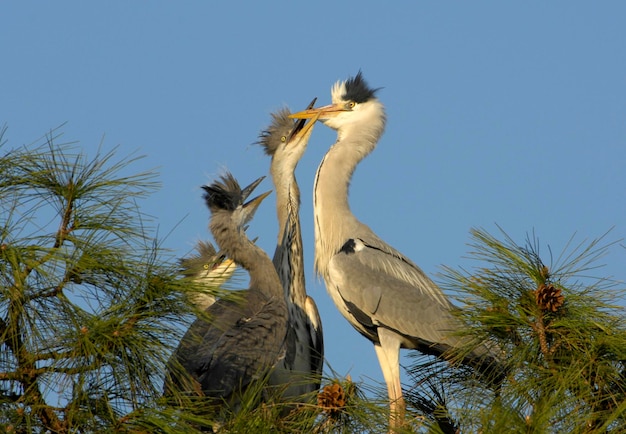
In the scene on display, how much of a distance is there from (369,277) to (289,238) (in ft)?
3.38

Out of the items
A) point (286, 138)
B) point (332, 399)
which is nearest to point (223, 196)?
point (286, 138)

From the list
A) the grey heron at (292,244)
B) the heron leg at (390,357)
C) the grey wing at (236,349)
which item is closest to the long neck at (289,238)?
the grey heron at (292,244)

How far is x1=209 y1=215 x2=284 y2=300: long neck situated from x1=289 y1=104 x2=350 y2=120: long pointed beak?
4.76 ft

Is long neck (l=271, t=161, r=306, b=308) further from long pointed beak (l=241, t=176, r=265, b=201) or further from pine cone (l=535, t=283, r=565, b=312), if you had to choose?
pine cone (l=535, t=283, r=565, b=312)

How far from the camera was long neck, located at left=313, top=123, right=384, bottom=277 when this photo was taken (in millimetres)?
7379

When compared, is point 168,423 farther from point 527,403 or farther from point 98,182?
point 527,403

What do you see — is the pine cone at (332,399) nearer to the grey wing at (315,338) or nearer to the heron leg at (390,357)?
the heron leg at (390,357)

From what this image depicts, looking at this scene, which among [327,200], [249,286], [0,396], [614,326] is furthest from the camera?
[327,200]

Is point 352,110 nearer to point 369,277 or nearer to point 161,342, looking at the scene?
point 369,277

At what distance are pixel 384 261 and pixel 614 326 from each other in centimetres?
315

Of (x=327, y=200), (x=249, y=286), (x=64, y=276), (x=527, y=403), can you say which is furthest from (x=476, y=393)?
(x=327, y=200)

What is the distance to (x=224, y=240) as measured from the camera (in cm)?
684

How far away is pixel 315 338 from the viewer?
711 centimetres

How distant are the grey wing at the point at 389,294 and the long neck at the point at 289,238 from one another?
1.64ft
